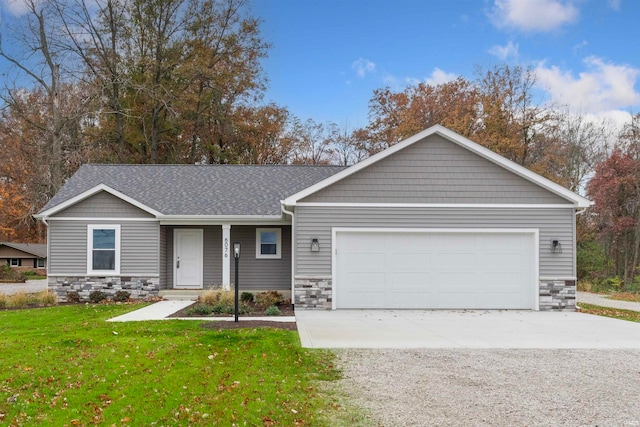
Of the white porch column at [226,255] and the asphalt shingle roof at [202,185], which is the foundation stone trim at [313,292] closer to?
the asphalt shingle roof at [202,185]

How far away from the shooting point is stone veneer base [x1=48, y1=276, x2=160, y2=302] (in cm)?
1539

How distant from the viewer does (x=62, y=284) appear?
50.6 ft

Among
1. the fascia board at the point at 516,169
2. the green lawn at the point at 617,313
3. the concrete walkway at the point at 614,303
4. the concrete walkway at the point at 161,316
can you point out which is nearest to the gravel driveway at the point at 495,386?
the concrete walkway at the point at 161,316

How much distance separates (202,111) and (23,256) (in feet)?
66.0

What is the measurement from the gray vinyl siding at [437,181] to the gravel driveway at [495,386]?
585cm

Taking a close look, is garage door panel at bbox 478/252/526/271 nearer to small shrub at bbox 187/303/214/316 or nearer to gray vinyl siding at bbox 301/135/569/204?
gray vinyl siding at bbox 301/135/569/204

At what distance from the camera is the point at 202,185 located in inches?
722

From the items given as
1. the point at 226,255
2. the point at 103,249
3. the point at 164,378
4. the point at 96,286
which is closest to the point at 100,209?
the point at 103,249

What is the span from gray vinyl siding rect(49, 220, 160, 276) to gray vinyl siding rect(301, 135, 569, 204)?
577cm

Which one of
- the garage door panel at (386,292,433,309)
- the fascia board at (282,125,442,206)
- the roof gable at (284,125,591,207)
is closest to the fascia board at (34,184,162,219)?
the fascia board at (282,125,442,206)

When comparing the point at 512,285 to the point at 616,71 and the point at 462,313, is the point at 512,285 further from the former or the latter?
the point at 616,71

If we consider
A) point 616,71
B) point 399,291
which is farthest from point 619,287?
point 399,291

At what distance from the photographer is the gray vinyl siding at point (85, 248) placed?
15.4 meters

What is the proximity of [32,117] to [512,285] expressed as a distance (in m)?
28.9
